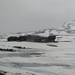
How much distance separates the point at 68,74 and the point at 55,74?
1.94 ft

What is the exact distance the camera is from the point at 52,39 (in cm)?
3941

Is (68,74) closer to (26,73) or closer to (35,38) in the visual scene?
(26,73)

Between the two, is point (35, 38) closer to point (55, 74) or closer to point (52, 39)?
point (52, 39)

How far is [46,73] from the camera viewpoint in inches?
274

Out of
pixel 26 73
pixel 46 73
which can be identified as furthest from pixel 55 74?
pixel 26 73

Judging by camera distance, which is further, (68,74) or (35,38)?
(35,38)

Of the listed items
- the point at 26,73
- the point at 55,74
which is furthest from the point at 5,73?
the point at 55,74

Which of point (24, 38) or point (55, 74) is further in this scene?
point (24, 38)

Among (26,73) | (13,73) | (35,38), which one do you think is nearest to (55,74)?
(26,73)

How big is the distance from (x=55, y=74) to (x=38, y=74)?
790mm

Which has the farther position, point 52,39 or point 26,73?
point 52,39

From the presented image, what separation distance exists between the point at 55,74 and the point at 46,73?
44 centimetres

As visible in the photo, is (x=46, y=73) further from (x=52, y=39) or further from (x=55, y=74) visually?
(x=52, y=39)

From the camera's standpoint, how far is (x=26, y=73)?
268 inches
